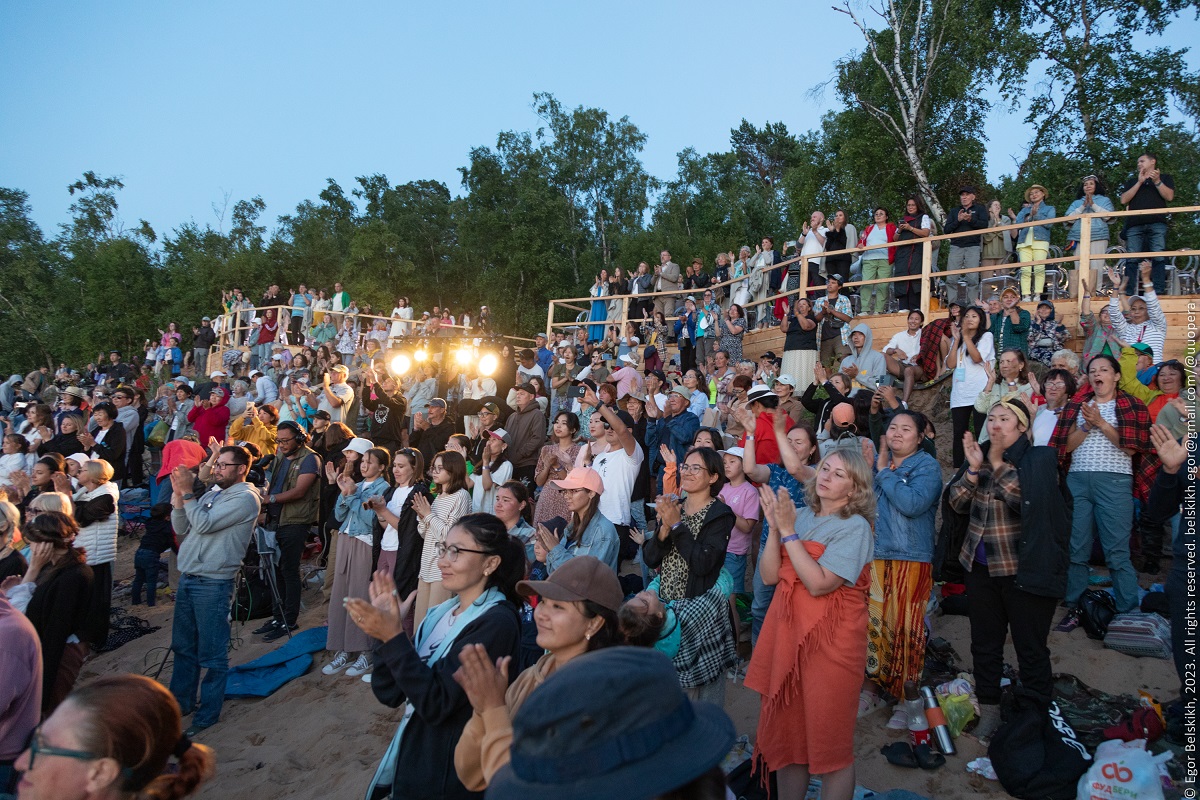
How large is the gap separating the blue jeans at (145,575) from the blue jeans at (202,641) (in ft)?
10.5

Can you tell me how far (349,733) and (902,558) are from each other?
3.72 m

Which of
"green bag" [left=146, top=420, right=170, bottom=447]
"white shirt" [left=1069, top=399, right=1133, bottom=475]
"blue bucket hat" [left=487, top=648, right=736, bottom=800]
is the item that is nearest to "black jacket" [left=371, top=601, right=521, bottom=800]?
"blue bucket hat" [left=487, top=648, right=736, bottom=800]

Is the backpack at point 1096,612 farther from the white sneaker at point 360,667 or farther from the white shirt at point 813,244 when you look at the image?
the white shirt at point 813,244

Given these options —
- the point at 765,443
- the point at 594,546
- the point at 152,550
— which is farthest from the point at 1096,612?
the point at 152,550

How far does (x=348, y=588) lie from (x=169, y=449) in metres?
3.49

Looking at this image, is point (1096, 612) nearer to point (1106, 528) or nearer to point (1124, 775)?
point (1106, 528)

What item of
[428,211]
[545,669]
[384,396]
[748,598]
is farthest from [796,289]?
[428,211]

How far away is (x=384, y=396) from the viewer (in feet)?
36.0

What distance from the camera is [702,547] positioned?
430 cm

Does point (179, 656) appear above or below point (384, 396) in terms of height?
below

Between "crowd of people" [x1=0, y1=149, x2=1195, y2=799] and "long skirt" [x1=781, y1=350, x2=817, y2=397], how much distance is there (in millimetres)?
32

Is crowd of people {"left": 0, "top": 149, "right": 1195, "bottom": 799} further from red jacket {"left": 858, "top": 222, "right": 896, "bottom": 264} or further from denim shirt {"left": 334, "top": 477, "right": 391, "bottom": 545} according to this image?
red jacket {"left": 858, "top": 222, "right": 896, "bottom": 264}

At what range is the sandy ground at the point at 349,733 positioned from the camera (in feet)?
13.4

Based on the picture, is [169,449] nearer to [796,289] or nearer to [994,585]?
[994,585]
